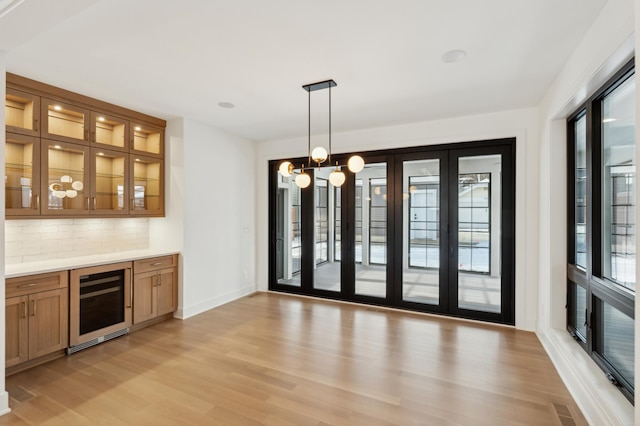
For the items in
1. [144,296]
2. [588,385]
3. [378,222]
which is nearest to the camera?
[588,385]

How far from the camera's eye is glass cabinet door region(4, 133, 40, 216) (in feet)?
9.80

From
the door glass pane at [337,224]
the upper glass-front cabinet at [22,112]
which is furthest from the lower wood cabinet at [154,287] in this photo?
the door glass pane at [337,224]

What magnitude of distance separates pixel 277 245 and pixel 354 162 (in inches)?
124

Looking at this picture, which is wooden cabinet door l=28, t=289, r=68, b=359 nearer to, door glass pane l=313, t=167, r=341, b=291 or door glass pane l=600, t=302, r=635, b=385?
door glass pane l=313, t=167, r=341, b=291

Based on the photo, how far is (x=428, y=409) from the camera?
238 cm

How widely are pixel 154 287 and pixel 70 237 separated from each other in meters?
1.12

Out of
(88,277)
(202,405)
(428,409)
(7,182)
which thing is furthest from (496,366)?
(7,182)

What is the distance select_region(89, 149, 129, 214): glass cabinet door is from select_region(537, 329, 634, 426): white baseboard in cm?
492

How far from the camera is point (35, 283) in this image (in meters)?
2.98

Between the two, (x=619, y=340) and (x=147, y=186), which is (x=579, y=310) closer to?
(x=619, y=340)

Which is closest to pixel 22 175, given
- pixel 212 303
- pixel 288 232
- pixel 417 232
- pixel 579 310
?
pixel 212 303

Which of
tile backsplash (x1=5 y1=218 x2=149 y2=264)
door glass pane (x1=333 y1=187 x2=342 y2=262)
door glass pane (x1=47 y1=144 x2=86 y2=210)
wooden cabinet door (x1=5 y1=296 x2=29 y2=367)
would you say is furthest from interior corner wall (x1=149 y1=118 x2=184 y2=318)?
door glass pane (x1=333 y1=187 x2=342 y2=262)

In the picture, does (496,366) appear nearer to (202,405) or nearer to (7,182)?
(202,405)

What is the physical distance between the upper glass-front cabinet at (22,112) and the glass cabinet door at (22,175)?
7 centimetres
